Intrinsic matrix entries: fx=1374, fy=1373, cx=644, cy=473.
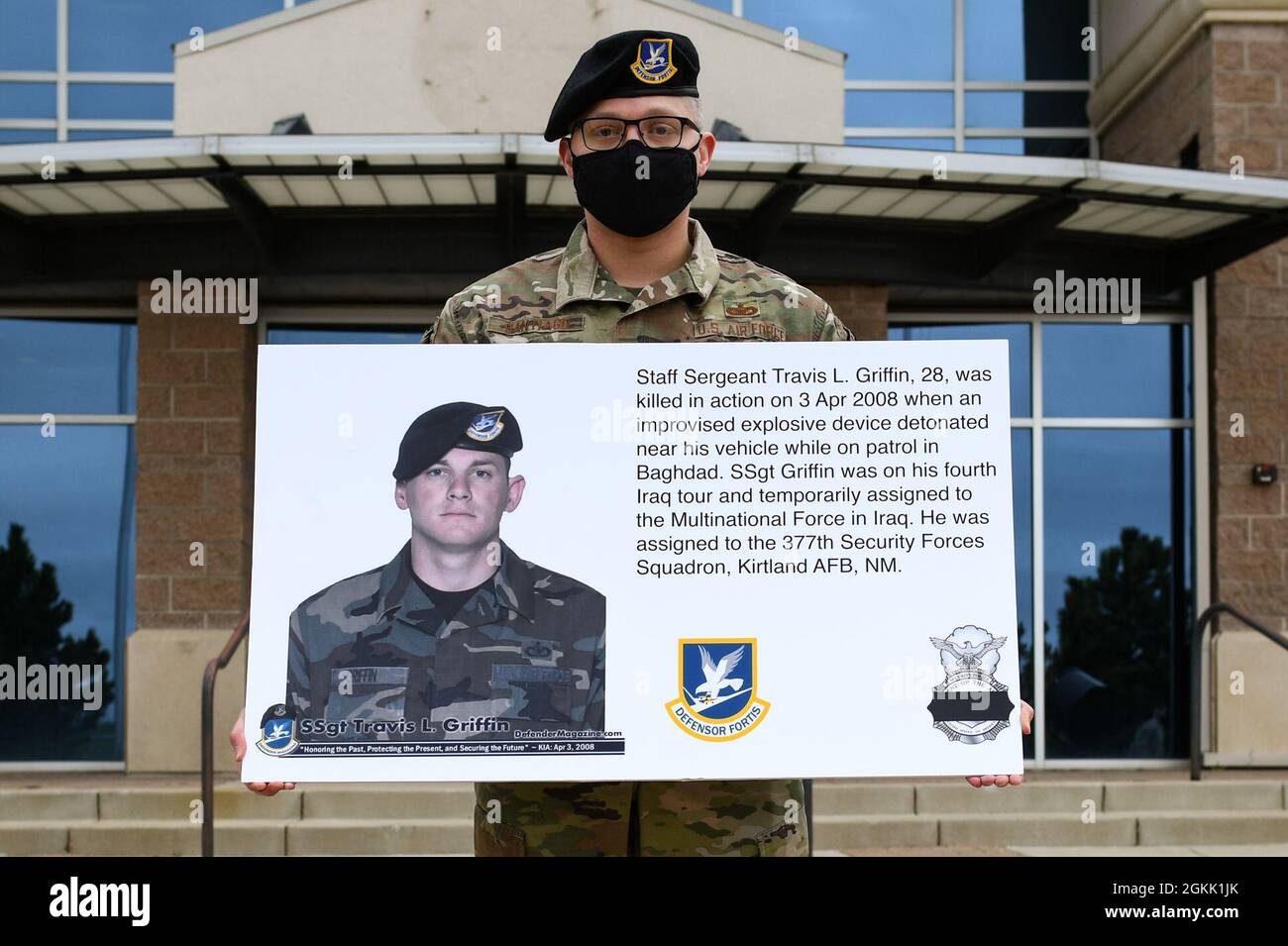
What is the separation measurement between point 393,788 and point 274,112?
427 cm

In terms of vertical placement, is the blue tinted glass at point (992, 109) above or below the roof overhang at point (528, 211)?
above

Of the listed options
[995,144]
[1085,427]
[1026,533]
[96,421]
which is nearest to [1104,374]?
[1085,427]

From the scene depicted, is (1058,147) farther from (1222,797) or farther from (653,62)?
(653,62)

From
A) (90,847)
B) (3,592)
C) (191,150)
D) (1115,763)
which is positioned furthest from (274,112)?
(1115,763)

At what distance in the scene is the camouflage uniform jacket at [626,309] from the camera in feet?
9.65

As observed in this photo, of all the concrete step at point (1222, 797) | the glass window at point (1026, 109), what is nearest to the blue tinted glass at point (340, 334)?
the glass window at point (1026, 109)

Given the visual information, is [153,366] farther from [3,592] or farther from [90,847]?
[90,847]

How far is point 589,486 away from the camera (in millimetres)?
2758

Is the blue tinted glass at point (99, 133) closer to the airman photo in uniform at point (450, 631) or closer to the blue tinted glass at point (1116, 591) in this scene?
the blue tinted glass at point (1116, 591)

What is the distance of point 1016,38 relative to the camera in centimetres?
1075

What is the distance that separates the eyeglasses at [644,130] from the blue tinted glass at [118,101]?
833cm

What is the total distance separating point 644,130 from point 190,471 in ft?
22.1

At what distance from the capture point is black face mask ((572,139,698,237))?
2.87 meters

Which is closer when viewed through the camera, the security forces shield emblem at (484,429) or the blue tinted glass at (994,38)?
the security forces shield emblem at (484,429)
